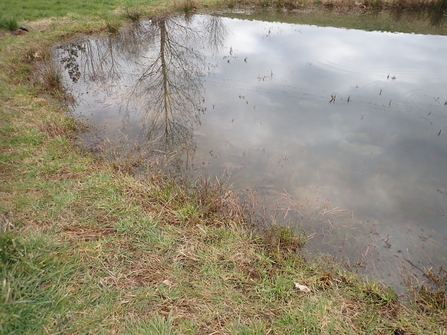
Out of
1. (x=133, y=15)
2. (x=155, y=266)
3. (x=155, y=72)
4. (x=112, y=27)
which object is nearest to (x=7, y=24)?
(x=112, y=27)

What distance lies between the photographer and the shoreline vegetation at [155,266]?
2.55m

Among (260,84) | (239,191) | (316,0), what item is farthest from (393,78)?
(316,0)

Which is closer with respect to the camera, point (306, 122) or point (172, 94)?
point (306, 122)

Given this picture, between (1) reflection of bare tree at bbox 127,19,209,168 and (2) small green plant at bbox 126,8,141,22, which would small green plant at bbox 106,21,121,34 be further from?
(1) reflection of bare tree at bbox 127,19,209,168

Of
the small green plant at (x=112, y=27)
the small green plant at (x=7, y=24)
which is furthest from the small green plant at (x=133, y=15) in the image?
the small green plant at (x=7, y=24)

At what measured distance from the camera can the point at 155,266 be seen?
307 centimetres

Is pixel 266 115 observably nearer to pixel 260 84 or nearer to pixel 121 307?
pixel 260 84

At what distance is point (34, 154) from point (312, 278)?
176 inches

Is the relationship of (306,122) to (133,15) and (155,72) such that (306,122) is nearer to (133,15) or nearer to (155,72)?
(155,72)

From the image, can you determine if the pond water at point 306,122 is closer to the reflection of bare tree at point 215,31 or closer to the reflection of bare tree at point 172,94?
the reflection of bare tree at point 172,94

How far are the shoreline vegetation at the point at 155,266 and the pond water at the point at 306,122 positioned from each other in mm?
581

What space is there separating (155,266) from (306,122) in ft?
15.2

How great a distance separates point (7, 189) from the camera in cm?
383

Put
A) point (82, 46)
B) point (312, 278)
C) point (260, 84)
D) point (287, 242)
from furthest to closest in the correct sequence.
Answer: point (82, 46)
point (260, 84)
point (287, 242)
point (312, 278)
